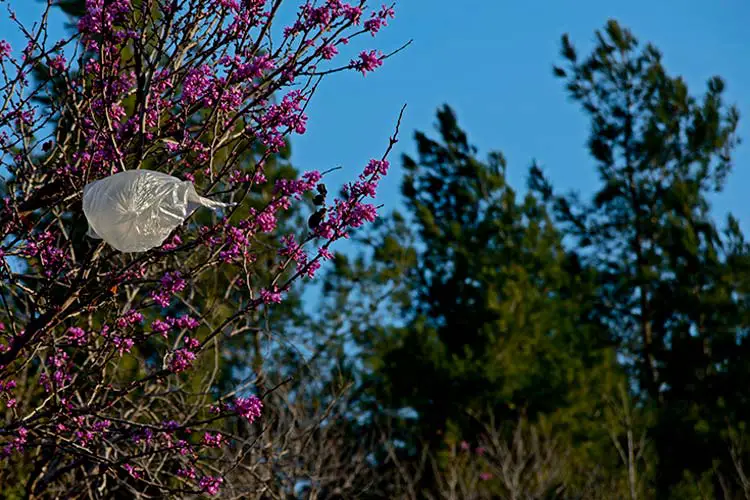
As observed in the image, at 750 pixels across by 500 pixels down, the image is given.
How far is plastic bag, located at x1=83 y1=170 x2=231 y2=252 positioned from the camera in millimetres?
3422

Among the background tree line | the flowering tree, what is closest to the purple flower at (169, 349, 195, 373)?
the flowering tree

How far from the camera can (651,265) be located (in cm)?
1683

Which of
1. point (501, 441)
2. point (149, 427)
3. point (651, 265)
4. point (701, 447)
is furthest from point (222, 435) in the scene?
point (651, 265)

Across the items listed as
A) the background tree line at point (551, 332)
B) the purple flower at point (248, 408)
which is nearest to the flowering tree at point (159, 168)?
the purple flower at point (248, 408)

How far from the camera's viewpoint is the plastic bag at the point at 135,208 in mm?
3422

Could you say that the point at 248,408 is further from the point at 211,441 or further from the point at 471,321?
the point at 471,321

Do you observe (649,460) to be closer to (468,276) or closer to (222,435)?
(468,276)

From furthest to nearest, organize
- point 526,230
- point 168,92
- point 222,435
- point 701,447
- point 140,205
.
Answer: point 526,230 → point 701,447 → point 168,92 → point 222,435 → point 140,205

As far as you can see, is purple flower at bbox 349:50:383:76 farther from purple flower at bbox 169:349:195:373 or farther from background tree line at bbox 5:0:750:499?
background tree line at bbox 5:0:750:499

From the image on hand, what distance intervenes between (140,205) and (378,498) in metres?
10.6

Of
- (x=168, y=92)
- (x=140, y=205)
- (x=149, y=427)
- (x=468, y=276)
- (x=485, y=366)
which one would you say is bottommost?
(x=149, y=427)

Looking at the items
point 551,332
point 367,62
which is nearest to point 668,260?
point 551,332

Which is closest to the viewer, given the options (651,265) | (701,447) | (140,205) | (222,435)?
(140,205)

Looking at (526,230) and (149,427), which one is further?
(526,230)
